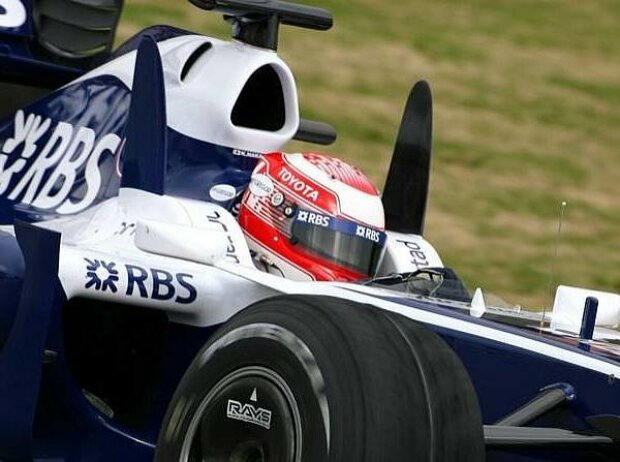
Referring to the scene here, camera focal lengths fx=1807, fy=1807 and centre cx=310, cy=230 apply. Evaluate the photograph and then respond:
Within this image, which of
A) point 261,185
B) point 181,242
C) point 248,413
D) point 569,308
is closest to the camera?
point 248,413

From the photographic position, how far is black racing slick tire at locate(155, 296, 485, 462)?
459 cm

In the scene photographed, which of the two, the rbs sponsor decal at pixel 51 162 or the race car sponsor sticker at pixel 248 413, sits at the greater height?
the rbs sponsor decal at pixel 51 162

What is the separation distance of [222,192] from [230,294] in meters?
0.87

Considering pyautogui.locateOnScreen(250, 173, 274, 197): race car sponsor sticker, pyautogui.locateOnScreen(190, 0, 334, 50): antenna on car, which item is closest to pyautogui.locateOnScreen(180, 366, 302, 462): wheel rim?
pyautogui.locateOnScreen(250, 173, 274, 197): race car sponsor sticker

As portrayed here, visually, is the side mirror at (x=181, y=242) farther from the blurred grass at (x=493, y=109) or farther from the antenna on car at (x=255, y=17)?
the blurred grass at (x=493, y=109)

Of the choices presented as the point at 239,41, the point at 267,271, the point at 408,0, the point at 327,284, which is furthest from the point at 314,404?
the point at 408,0

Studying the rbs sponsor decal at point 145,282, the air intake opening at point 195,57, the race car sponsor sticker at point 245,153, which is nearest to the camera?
the rbs sponsor decal at point 145,282

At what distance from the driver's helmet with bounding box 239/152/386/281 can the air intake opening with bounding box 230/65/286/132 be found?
0.34m

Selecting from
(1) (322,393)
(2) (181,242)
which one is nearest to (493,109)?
(2) (181,242)

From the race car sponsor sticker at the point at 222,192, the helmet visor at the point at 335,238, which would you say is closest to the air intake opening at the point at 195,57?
the race car sponsor sticker at the point at 222,192

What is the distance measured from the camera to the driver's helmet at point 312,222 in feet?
20.1

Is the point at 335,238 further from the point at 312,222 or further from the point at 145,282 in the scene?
the point at 145,282

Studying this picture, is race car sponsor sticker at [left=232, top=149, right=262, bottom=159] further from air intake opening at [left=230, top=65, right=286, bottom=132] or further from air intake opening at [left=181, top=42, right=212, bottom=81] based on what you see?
air intake opening at [left=181, top=42, right=212, bottom=81]

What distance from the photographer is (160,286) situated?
555cm
